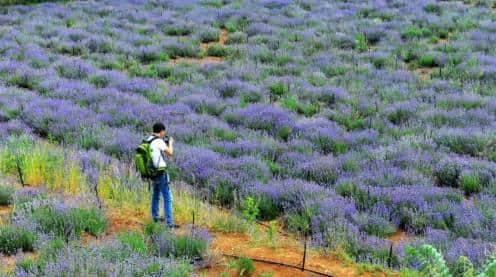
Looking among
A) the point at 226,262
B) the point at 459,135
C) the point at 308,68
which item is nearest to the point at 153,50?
the point at 308,68

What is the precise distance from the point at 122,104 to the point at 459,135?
21.3 ft

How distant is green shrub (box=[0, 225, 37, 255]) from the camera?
6012 millimetres

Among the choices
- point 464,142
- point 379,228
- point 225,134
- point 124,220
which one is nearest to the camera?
point 124,220

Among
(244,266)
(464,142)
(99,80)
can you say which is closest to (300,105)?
(464,142)

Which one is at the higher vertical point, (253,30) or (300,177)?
(253,30)

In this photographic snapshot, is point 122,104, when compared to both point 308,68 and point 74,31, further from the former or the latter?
point 74,31

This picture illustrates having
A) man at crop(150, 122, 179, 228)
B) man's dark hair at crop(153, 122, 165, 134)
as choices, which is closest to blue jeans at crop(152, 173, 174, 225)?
man at crop(150, 122, 179, 228)

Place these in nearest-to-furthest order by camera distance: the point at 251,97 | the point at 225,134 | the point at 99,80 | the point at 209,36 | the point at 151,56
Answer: the point at 225,134, the point at 251,97, the point at 99,80, the point at 151,56, the point at 209,36

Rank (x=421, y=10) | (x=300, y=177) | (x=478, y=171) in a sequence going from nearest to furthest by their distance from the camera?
(x=478, y=171), (x=300, y=177), (x=421, y=10)

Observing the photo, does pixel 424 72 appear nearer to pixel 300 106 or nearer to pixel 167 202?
pixel 300 106

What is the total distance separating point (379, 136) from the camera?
10539 millimetres

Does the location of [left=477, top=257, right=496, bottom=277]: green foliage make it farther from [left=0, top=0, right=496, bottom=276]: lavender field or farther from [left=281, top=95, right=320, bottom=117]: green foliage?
[left=281, top=95, right=320, bottom=117]: green foliage

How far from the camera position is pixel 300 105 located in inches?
477

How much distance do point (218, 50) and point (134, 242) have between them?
11444mm
